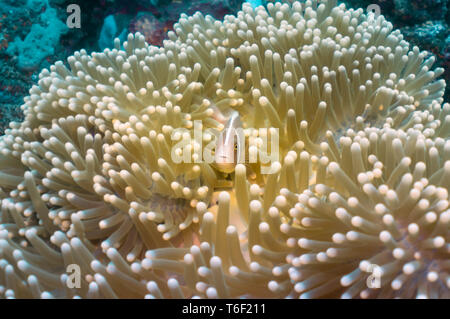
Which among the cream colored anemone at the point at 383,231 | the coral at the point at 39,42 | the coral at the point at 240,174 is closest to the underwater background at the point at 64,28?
the coral at the point at 39,42

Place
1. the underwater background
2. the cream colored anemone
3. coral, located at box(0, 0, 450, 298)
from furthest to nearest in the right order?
the underwater background → coral, located at box(0, 0, 450, 298) → the cream colored anemone

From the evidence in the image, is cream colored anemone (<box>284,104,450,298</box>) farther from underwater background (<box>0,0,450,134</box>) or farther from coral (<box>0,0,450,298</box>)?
underwater background (<box>0,0,450,134</box>)

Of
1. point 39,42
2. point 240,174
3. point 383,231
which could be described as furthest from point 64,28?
point 383,231

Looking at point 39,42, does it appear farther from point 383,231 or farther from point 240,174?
point 383,231

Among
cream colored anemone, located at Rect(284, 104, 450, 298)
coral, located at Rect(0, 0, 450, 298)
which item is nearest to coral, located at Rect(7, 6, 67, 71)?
coral, located at Rect(0, 0, 450, 298)

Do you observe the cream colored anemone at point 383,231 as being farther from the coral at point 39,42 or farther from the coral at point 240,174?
the coral at point 39,42

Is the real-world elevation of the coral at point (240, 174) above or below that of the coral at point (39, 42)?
below

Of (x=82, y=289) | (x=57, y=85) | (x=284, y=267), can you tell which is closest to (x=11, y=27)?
(x=57, y=85)
